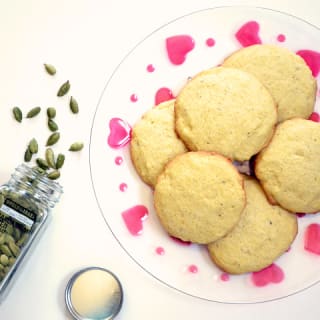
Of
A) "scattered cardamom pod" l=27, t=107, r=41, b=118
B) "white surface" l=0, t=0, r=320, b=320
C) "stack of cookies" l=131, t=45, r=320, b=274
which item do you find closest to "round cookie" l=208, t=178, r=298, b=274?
Result: "stack of cookies" l=131, t=45, r=320, b=274

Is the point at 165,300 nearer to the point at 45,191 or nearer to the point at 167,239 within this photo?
the point at 167,239

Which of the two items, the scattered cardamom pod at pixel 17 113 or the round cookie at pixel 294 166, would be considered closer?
the round cookie at pixel 294 166

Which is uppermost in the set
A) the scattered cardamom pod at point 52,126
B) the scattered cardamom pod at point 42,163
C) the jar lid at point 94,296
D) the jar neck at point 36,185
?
the scattered cardamom pod at point 52,126

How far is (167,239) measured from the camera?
995mm

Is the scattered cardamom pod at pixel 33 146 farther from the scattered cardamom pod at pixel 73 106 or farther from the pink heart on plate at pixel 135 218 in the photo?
the pink heart on plate at pixel 135 218

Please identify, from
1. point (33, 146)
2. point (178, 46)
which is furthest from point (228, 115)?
point (33, 146)

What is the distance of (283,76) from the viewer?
3.17 feet

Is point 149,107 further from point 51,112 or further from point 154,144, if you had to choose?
point 51,112

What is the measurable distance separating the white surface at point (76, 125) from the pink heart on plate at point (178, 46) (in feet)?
0.27

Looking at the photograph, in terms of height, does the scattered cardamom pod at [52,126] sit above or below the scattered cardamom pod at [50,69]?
below

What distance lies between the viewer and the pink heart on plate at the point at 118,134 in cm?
100

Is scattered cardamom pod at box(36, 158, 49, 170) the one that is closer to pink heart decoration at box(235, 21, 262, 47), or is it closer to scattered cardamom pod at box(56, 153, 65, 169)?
scattered cardamom pod at box(56, 153, 65, 169)

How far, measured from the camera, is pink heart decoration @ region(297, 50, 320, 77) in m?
1.01

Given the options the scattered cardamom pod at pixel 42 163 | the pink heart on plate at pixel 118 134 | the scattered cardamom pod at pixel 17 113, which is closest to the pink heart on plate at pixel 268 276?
the pink heart on plate at pixel 118 134
